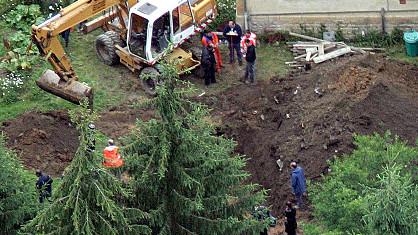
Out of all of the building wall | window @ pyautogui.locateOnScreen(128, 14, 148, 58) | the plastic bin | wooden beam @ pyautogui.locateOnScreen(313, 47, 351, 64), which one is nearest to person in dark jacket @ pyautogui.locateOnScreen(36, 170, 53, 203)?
window @ pyautogui.locateOnScreen(128, 14, 148, 58)

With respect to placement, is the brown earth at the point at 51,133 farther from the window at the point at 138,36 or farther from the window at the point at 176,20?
the window at the point at 176,20

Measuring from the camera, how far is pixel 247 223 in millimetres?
17281

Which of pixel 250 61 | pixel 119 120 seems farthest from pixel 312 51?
pixel 119 120

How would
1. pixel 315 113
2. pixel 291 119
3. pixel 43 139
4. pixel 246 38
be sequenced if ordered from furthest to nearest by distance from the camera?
pixel 246 38 → pixel 291 119 → pixel 43 139 → pixel 315 113

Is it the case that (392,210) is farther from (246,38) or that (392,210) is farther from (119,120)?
(246,38)

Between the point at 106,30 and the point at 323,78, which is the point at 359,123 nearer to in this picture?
the point at 323,78

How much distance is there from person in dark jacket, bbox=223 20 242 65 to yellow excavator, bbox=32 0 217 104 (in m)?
0.72

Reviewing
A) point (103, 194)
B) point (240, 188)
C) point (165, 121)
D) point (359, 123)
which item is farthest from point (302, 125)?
point (103, 194)

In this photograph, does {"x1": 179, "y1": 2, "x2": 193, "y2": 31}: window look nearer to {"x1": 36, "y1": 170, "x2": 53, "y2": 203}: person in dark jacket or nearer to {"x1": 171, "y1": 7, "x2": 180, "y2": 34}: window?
{"x1": 171, "y1": 7, "x2": 180, "y2": 34}: window

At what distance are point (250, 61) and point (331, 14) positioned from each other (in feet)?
11.8

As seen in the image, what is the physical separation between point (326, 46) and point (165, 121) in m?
12.9

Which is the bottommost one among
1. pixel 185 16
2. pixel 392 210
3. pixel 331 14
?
pixel 331 14

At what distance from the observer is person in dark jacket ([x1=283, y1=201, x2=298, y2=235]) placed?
65.4 feet

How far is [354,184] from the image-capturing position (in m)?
17.3
